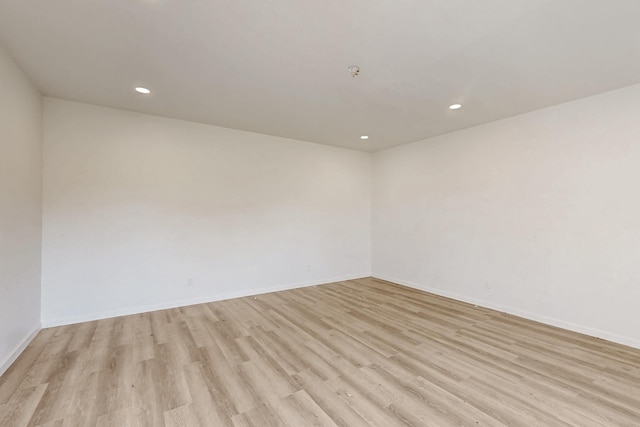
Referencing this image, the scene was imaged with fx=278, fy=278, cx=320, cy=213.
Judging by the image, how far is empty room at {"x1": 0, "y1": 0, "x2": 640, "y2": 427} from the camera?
194cm

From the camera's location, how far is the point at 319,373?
2.32 metres

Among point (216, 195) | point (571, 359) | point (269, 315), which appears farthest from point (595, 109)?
point (216, 195)

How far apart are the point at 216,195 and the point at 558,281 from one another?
475 centimetres

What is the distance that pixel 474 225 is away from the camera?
426 cm

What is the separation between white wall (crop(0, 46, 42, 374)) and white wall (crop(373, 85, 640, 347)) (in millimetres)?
4757

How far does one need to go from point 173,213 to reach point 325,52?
304 cm

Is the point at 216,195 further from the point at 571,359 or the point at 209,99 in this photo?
the point at 571,359

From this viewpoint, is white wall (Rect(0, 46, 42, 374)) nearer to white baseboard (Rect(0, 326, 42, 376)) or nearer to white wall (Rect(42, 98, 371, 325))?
white baseboard (Rect(0, 326, 42, 376))

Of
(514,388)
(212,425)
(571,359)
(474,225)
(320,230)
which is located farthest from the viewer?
(320,230)

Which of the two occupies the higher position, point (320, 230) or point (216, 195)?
point (216, 195)

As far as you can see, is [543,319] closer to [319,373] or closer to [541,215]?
[541,215]

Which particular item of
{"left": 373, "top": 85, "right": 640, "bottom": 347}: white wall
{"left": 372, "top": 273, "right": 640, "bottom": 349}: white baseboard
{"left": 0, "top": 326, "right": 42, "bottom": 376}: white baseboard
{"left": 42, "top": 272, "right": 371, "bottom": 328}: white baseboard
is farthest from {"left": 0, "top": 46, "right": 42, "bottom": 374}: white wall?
{"left": 372, "top": 273, "right": 640, "bottom": 349}: white baseboard

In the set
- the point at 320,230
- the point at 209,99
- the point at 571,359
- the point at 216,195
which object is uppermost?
the point at 209,99

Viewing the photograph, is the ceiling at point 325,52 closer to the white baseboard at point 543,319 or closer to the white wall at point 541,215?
the white wall at point 541,215
